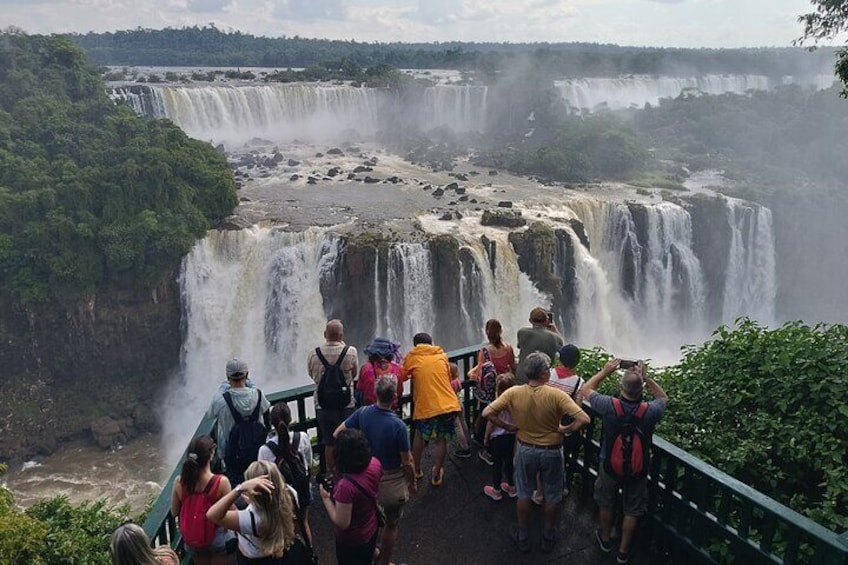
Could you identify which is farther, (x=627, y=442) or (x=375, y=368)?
(x=375, y=368)

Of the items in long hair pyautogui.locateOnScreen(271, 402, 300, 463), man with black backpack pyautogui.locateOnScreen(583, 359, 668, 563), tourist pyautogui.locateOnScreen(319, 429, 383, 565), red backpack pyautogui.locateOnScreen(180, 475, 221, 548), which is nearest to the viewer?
tourist pyautogui.locateOnScreen(319, 429, 383, 565)

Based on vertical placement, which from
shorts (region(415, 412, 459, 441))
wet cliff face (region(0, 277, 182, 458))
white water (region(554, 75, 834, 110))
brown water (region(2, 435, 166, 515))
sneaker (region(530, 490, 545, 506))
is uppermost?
white water (region(554, 75, 834, 110))

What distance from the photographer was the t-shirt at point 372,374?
4.75 meters

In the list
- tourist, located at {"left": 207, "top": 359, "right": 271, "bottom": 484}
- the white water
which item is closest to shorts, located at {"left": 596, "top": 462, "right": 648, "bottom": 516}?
tourist, located at {"left": 207, "top": 359, "right": 271, "bottom": 484}

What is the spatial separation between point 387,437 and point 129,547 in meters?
1.63

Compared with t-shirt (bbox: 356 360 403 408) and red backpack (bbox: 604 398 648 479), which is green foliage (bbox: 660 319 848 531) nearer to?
red backpack (bbox: 604 398 648 479)

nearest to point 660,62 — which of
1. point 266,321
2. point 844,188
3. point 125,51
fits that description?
point 844,188

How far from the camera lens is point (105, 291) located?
2044 cm

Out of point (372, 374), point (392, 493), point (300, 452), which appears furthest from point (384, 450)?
point (372, 374)

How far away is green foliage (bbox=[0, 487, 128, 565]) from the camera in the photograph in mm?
5984

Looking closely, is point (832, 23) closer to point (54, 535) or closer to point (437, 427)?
point (437, 427)

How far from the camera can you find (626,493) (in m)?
4.22

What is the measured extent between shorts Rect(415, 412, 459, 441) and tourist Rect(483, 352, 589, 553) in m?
0.52

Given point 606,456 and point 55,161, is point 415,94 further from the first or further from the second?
point 606,456
